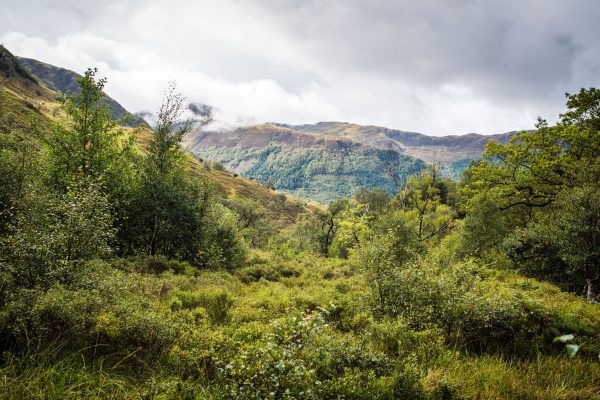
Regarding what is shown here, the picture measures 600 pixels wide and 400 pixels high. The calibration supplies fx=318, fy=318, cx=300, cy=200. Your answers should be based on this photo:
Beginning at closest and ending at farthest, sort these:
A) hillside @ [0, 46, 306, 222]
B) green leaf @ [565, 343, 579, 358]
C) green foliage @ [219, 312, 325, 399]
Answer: green leaf @ [565, 343, 579, 358] < green foliage @ [219, 312, 325, 399] < hillside @ [0, 46, 306, 222]

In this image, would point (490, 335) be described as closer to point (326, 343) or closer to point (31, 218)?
point (326, 343)

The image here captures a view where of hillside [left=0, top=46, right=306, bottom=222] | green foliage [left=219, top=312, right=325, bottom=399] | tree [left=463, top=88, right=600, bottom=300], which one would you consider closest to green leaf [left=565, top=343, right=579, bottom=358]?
green foliage [left=219, top=312, right=325, bottom=399]

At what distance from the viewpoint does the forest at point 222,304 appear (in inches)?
253

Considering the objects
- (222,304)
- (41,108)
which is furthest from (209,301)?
(41,108)

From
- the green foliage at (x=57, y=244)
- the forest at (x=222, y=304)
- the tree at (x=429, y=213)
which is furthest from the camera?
the tree at (x=429, y=213)

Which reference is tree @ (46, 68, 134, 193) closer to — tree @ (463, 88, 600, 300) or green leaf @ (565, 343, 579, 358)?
green leaf @ (565, 343, 579, 358)

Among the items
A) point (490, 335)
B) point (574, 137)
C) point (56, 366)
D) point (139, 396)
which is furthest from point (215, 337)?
point (574, 137)

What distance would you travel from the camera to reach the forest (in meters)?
6.43

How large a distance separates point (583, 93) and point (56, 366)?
36311 millimetres

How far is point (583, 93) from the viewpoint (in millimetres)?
26031

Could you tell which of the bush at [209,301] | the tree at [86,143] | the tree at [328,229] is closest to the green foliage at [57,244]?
the bush at [209,301]

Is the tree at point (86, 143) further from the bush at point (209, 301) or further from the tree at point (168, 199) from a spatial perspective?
the bush at point (209, 301)

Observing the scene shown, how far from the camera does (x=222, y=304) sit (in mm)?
14289

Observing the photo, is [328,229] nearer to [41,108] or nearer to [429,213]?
[429,213]
